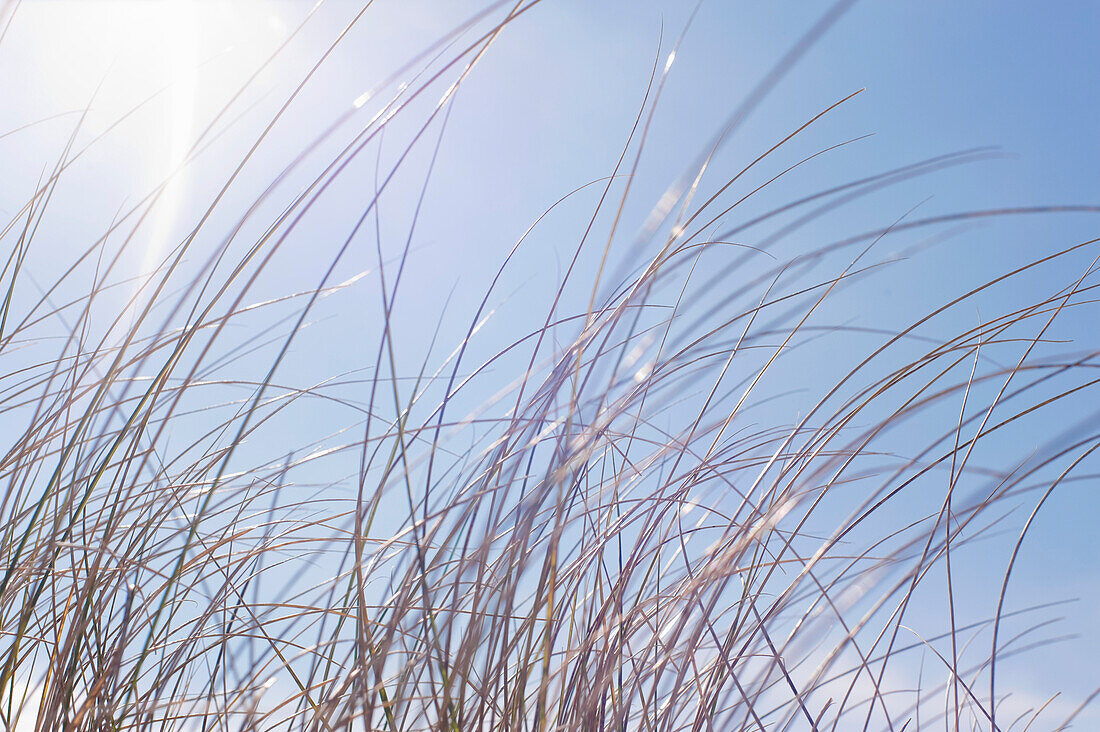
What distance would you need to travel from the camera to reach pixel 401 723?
3.25ft

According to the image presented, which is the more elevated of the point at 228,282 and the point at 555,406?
the point at 228,282

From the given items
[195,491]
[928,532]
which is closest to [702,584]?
[928,532]

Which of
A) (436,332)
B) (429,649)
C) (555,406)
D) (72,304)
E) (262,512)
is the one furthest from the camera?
(72,304)

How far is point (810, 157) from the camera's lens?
117 centimetres

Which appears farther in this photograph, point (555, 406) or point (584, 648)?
point (555, 406)

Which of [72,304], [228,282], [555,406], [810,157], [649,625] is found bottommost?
[649,625]

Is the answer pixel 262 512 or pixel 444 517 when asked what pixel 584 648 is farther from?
pixel 262 512

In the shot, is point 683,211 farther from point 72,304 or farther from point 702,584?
point 72,304

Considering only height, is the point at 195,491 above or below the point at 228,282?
below

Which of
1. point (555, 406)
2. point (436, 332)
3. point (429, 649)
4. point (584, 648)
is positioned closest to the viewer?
point (429, 649)

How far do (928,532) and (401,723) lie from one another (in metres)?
0.67

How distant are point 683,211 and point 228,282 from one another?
60 centimetres

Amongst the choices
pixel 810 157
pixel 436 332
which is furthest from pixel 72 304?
pixel 810 157

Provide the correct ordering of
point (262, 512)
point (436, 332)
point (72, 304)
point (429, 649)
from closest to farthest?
1. point (429, 649)
2. point (436, 332)
3. point (262, 512)
4. point (72, 304)
